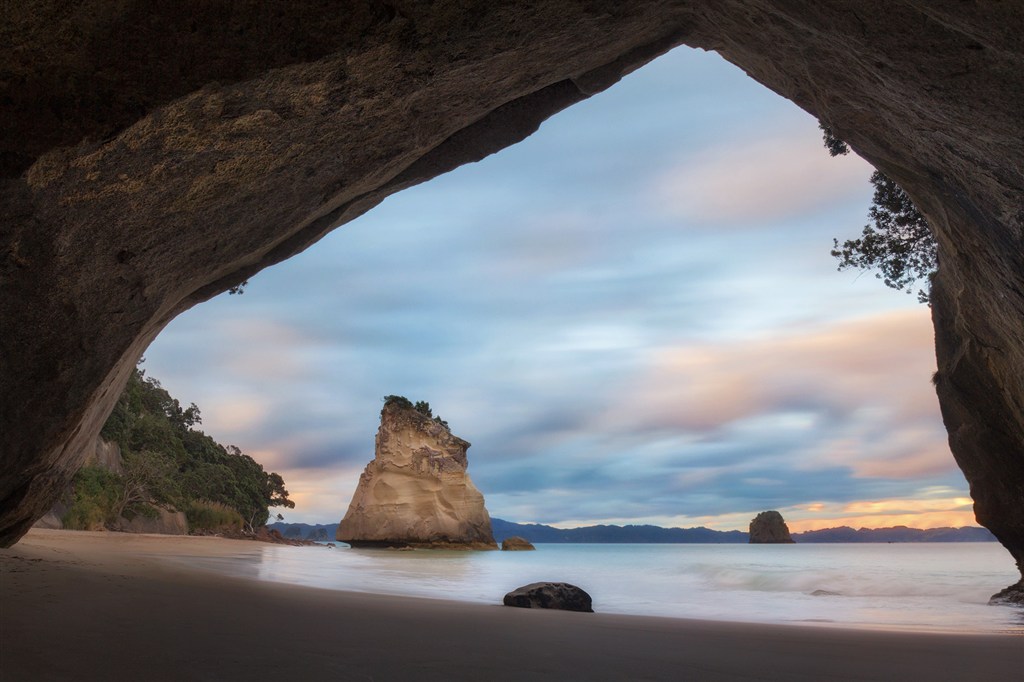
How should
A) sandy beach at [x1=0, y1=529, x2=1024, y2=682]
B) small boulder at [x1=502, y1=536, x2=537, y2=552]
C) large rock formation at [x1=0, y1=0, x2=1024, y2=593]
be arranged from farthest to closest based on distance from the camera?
small boulder at [x1=502, y1=536, x2=537, y2=552] → large rock formation at [x1=0, y1=0, x2=1024, y2=593] → sandy beach at [x1=0, y1=529, x2=1024, y2=682]

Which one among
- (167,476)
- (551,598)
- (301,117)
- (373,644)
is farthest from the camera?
(167,476)

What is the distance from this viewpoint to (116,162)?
4320 millimetres

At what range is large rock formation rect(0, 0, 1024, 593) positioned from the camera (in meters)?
3.75

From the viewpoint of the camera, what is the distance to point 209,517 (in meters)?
36.7

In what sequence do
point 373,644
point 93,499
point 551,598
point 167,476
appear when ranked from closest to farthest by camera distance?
point 373,644, point 551,598, point 93,499, point 167,476

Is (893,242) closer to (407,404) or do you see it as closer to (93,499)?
(93,499)

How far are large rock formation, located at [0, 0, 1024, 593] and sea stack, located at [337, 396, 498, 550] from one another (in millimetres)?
44675

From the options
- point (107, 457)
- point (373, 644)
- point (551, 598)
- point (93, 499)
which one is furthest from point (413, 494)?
point (373, 644)

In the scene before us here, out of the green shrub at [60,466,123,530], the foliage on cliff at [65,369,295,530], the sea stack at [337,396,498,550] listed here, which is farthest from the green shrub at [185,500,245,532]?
the sea stack at [337,396,498,550]

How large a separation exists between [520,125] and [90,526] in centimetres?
2219

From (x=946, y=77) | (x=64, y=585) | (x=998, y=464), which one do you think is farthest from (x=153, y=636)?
(x=998, y=464)

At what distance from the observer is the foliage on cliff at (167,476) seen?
24.0 m

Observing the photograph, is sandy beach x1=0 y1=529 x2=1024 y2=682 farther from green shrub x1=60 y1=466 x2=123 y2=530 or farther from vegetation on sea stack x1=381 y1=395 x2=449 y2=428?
vegetation on sea stack x1=381 y1=395 x2=449 y2=428

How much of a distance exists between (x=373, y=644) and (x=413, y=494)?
4832cm
